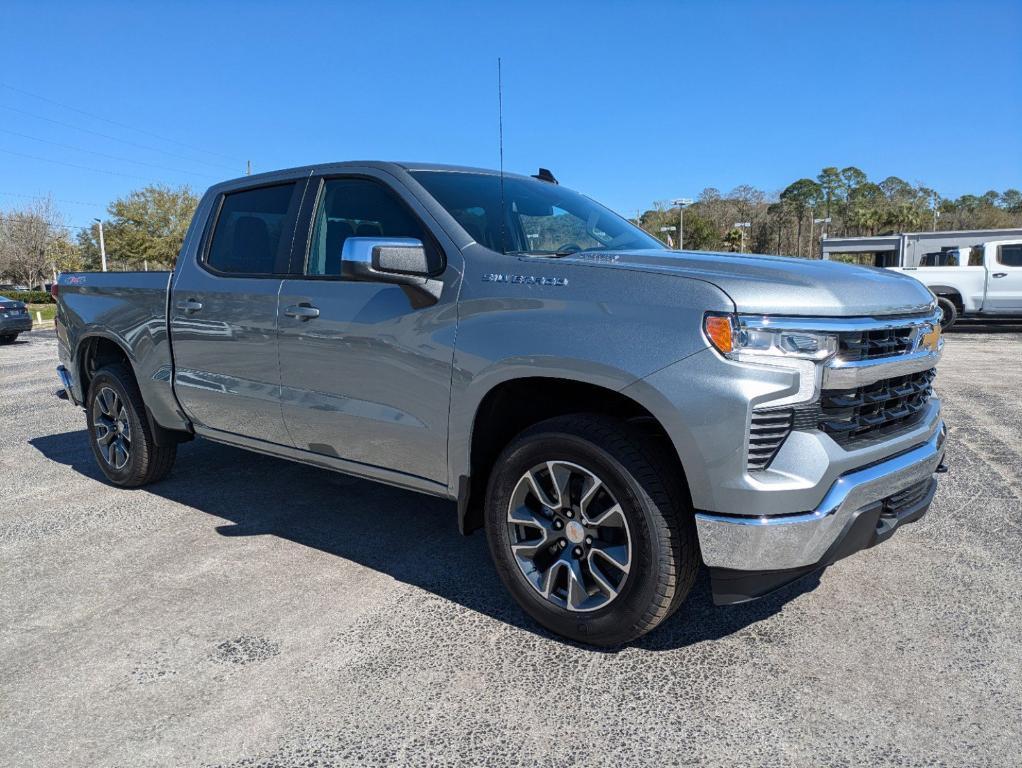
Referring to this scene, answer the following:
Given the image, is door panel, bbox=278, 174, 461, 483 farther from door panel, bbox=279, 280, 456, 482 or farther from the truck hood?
the truck hood

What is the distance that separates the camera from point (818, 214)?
107 m

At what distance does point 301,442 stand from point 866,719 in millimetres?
2765

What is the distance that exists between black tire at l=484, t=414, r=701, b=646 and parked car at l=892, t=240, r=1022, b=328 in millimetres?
16274

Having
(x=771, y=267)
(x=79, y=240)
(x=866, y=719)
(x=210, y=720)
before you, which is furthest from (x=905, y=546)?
(x=79, y=240)

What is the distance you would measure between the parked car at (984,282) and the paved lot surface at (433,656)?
14375mm

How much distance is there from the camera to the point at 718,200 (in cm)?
10188

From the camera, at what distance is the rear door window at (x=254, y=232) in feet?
13.6

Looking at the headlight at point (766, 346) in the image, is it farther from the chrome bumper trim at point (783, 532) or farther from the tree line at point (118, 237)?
the tree line at point (118, 237)

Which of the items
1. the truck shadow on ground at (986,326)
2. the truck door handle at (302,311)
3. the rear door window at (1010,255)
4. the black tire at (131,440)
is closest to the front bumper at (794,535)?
the truck door handle at (302,311)

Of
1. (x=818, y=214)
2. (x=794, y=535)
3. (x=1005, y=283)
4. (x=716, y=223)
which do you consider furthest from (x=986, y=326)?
(x=818, y=214)

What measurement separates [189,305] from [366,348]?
1.56m

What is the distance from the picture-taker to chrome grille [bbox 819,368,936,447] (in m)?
2.68

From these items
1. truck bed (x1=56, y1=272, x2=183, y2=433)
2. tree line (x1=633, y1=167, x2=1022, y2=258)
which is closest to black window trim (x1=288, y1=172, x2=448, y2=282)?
truck bed (x1=56, y1=272, x2=183, y2=433)

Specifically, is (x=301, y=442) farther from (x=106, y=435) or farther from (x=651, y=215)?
(x=651, y=215)
